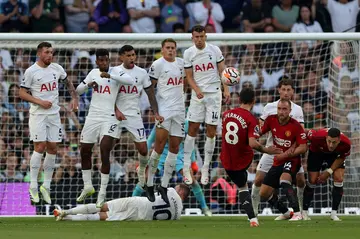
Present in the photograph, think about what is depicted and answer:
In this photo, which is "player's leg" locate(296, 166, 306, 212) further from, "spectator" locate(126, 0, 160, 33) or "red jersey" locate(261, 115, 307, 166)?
"spectator" locate(126, 0, 160, 33)

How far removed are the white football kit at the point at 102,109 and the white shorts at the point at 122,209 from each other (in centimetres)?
155

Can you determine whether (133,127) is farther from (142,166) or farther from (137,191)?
(137,191)

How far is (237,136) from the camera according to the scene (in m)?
16.3

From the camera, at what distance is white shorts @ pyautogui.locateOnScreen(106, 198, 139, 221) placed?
59.3ft

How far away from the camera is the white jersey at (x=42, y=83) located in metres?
19.4

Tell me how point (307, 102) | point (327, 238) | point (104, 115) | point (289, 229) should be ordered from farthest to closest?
1. point (307, 102)
2. point (104, 115)
3. point (289, 229)
4. point (327, 238)

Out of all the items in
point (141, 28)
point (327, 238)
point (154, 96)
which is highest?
point (141, 28)

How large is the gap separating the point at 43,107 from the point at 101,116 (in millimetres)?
1069

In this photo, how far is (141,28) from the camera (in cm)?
2572

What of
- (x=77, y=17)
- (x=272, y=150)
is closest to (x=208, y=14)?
(x=77, y=17)

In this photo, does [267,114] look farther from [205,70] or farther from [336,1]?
[336,1]

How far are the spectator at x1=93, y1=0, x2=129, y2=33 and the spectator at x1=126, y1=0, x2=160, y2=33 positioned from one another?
17 cm

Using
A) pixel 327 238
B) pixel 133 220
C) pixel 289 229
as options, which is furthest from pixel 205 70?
pixel 327 238

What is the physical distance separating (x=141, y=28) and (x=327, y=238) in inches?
527
